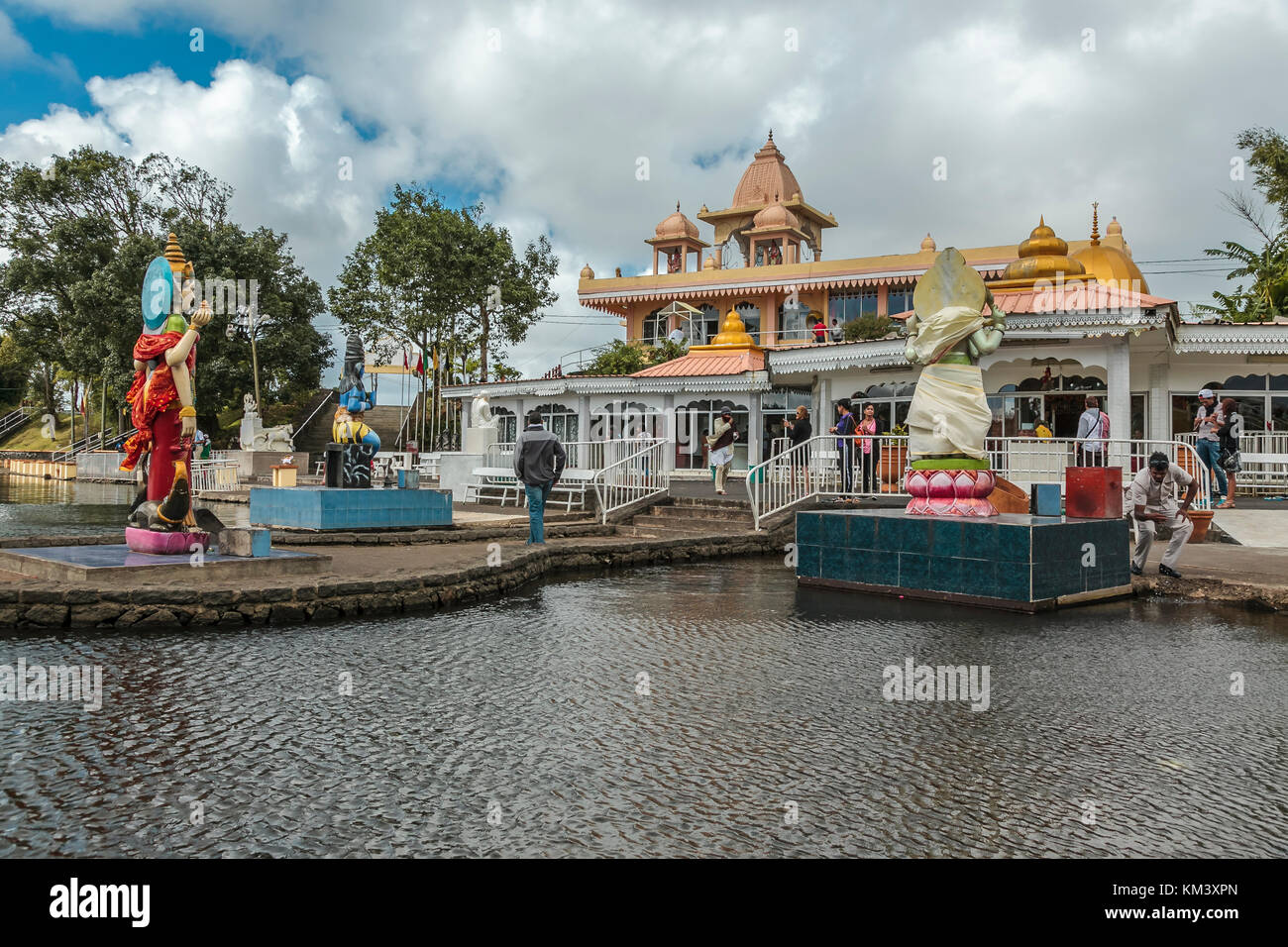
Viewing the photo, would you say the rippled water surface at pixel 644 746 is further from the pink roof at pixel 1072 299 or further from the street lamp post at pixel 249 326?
the street lamp post at pixel 249 326

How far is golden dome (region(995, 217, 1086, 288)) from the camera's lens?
2169 cm

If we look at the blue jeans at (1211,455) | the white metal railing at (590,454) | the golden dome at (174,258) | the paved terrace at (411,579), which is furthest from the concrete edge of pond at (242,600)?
the blue jeans at (1211,455)

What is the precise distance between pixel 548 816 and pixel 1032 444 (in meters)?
15.6

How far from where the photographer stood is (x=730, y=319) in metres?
32.5

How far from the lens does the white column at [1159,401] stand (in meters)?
21.6

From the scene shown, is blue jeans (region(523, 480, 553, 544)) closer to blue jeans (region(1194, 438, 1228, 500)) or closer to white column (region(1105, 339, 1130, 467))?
blue jeans (region(1194, 438, 1228, 500))

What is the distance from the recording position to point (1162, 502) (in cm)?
1030

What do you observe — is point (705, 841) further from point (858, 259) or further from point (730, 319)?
point (858, 259)

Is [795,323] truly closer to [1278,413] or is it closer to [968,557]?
[1278,413]

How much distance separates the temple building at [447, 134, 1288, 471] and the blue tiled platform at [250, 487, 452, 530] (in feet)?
35.5

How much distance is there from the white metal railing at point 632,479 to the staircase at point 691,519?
1.38 feet
